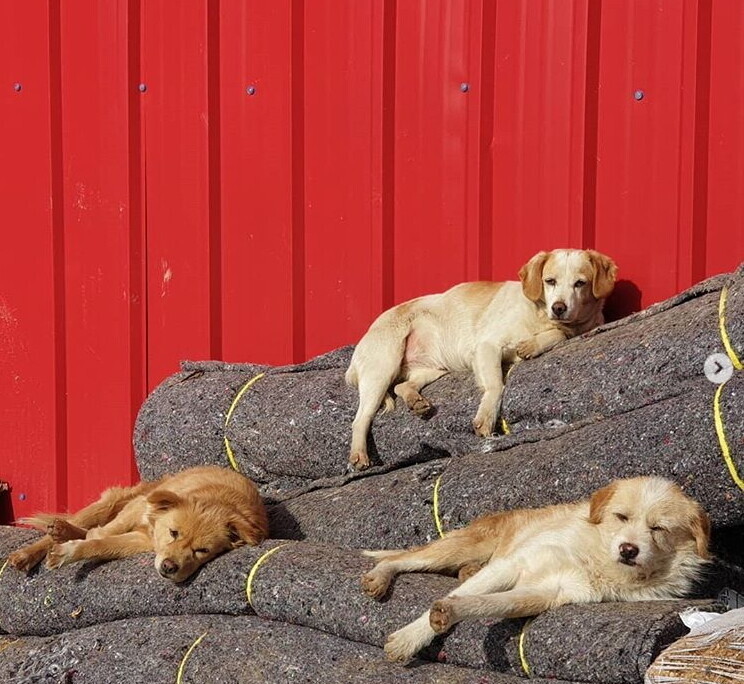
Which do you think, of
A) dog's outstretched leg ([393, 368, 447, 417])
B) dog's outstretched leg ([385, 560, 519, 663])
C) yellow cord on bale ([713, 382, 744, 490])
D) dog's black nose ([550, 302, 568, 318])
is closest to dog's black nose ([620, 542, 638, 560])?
dog's outstretched leg ([385, 560, 519, 663])

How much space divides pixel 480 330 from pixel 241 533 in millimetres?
1723

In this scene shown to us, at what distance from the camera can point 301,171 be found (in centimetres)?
751

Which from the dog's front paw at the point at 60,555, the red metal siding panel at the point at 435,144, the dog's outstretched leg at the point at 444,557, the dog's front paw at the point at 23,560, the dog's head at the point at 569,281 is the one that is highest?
the red metal siding panel at the point at 435,144

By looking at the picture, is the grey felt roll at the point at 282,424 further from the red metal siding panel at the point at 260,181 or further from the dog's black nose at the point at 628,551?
the dog's black nose at the point at 628,551

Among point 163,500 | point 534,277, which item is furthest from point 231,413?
point 534,277

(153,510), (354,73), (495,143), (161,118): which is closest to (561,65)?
(495,143)

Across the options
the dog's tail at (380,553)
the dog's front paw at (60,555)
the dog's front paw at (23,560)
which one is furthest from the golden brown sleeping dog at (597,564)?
the dog's front paw at (23,560)

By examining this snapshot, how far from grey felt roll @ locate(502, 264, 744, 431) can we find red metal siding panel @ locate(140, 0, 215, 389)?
2.46 metres

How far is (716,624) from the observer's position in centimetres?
384

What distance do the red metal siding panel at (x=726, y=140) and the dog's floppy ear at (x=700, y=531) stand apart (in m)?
2.15

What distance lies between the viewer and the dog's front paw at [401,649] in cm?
450

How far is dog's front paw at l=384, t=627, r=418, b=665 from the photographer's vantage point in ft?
14.8

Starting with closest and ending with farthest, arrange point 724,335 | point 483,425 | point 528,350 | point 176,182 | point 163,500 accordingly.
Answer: point 724,335 → point 163,500 → point 483,425 → point 528,350 → point 176,182

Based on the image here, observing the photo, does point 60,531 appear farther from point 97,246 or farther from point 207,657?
point 97,246
